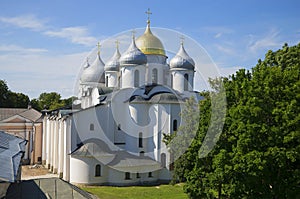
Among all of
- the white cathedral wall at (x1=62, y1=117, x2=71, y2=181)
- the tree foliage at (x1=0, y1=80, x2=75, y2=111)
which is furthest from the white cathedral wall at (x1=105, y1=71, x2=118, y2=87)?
the tree foliage at (x1=0, y1=80, x2=75, y2=111)

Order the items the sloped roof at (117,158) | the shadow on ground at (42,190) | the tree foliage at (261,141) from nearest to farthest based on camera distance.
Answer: the shadow on ground at (42,190) → the tree foliage at (261,141) → the sloped roof at (117,158)

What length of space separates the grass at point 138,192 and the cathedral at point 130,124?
1197mm

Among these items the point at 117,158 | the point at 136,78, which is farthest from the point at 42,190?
the point at 136,78

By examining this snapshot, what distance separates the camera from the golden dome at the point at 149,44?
1086 inches

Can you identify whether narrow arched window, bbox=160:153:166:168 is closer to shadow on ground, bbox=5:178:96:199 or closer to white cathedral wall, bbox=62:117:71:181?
white cathedral wall, bbox=62:117:71:181

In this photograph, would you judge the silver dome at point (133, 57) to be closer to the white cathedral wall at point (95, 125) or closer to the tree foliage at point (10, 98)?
the white cathedral wall at point (95, 125)

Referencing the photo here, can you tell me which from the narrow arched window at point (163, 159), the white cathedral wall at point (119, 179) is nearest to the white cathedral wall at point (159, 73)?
the narrow arched window at point (163, 159)

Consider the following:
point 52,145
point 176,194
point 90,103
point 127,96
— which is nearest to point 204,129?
point 176,194

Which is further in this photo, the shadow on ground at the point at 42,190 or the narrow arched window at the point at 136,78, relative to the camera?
the narrow arched window at the point at 136,78

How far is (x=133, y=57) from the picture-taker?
984 inches

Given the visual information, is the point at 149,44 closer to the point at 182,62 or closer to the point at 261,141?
the point at 182,62

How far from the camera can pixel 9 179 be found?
824cm

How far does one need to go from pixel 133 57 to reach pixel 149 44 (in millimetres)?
3433

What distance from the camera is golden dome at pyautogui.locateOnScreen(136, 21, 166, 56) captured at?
2759cm
